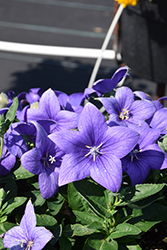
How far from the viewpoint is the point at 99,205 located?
740mm

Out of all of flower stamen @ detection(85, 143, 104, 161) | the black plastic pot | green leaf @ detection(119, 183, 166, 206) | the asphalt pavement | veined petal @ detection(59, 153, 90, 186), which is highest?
flower stamen @ detection(85, 143, 104, 161)

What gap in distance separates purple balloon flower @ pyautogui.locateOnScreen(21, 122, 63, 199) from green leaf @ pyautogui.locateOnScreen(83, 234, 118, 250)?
0.44ft

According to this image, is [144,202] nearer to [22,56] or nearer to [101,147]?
[101,147]

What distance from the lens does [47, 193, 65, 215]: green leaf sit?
2.41 feet

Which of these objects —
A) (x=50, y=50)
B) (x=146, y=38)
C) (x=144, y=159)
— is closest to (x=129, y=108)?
(x=144, y=159)

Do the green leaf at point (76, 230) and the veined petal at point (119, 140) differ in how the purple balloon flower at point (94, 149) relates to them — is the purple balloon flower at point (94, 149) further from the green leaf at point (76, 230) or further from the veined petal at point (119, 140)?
the green leaf at point (76, 230)

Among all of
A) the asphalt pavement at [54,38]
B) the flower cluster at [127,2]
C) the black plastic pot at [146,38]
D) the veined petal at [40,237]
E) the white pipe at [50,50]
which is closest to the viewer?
the veined petal at [40,237]

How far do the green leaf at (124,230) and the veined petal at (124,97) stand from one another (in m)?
0.28

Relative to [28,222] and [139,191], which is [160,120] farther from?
[28,222]

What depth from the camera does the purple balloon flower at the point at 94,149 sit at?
648mm

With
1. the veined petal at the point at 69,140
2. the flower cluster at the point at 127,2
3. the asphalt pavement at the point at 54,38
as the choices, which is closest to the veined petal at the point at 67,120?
the veined petal at the point at 69,140

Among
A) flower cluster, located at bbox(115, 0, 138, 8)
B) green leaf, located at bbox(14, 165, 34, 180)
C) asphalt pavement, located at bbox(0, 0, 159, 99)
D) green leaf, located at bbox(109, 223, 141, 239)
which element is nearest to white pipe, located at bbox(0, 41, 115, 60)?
flower cluster, located at bbox(115, 0, 138, 8)

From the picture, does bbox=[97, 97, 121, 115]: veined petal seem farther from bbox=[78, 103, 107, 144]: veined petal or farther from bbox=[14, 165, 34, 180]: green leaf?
bbox=[14, 165, 34, 180]: green leaf

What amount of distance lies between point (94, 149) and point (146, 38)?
50.5 inches
